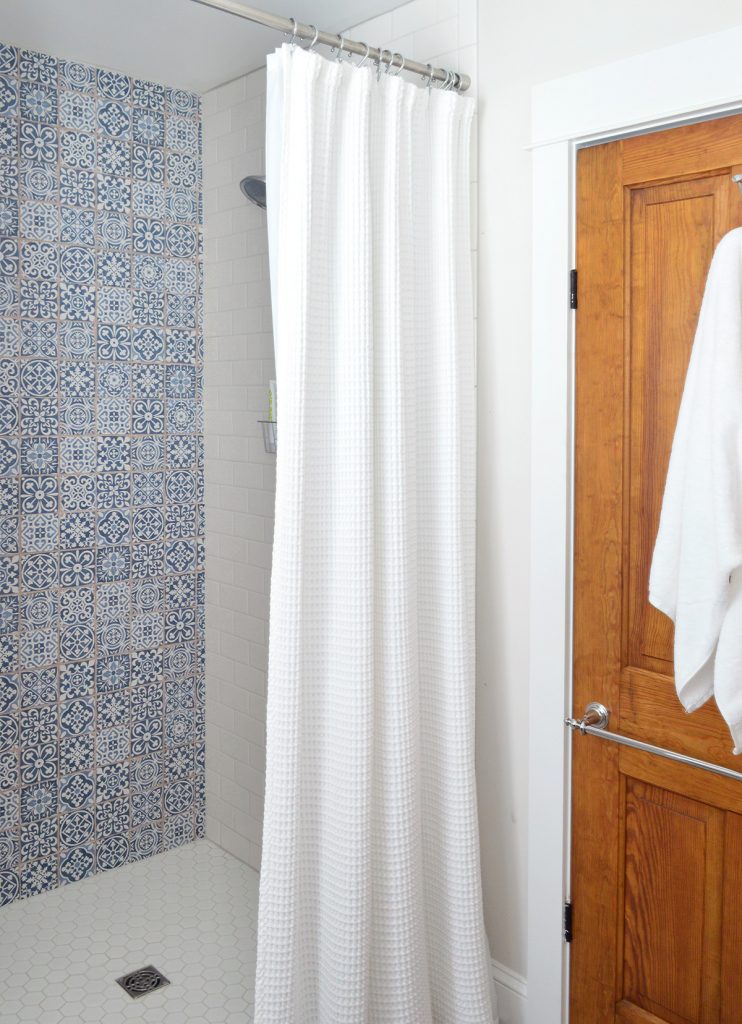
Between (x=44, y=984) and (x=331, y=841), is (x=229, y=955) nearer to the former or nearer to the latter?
(x=44, y=984)

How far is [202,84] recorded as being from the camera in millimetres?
2898

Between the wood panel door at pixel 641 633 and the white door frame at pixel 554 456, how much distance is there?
3 centimetres

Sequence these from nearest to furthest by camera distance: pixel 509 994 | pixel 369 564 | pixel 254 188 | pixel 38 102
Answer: pixel 369 564, pixel 509 994, pixel 254 188, pixel 38 102

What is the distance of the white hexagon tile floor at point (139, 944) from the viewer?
228cm

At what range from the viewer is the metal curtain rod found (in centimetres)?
168

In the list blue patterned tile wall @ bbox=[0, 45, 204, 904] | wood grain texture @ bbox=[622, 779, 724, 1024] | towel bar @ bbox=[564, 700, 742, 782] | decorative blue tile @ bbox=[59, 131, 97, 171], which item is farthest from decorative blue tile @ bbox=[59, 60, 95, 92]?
wood grain texture @ bbox=[622, 779, 724, 1024]

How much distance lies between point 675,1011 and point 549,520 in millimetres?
1060

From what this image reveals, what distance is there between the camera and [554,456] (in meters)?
1.96

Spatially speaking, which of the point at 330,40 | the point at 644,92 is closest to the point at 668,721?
the point at 644,92

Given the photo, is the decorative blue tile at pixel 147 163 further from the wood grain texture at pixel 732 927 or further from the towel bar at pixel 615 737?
the wood grain texture at pixel 732 927

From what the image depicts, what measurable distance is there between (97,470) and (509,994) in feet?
6.22

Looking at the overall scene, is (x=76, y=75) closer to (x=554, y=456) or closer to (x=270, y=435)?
(x=270, y=435)

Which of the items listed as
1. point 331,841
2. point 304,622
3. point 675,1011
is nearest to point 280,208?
point 304,622

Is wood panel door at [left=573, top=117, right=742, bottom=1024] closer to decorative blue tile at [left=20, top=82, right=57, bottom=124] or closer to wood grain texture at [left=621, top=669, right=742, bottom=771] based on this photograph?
wood grain texture at [left=621, top=669, right=742, bottom=771]
